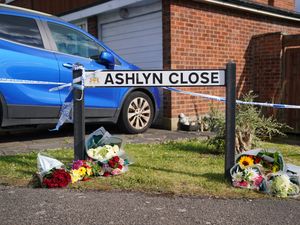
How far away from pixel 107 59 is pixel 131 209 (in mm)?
3523

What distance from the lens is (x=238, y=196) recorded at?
13.7ft

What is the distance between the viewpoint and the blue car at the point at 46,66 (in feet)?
19.6

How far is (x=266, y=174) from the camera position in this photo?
4469 mm

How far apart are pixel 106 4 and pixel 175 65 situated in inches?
99.7

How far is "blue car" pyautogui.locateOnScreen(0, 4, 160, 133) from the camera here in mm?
5988

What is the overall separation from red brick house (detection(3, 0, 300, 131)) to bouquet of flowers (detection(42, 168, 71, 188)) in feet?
13.9

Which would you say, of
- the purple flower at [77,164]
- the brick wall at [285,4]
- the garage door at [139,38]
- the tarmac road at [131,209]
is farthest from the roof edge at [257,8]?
the tarmac road at [131,209]

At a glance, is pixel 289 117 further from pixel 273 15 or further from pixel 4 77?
pixel 4 77

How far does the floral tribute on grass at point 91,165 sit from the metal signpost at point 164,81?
0.20 meters

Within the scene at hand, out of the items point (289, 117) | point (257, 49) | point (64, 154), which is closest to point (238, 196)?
point (64, 154)

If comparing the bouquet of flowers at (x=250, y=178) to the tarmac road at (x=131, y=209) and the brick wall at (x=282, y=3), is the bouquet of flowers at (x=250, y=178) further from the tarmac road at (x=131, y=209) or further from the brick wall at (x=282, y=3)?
the brick wall at (x=282, y=3)

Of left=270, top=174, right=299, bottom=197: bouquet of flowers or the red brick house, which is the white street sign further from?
the red brick house

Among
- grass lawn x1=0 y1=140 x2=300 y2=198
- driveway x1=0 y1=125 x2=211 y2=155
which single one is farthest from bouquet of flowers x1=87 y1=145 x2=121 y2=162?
driveway x1=0 y1=125 x2=211 y2=155

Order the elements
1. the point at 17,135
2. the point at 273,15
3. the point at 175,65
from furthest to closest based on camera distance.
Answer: the point at 273,15 → the point at 175,65 → the point at 17,135
